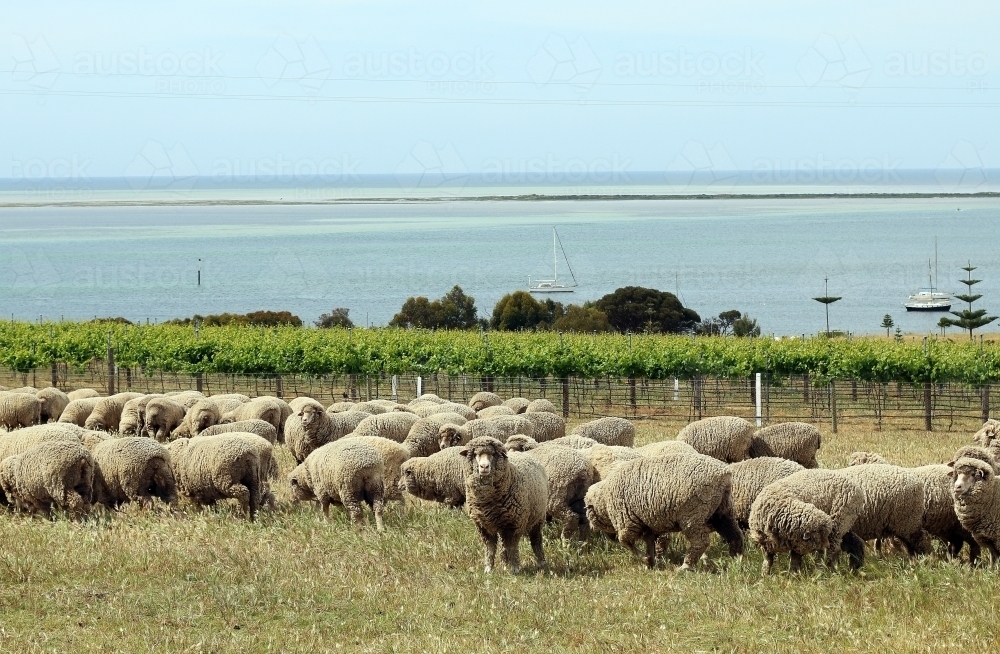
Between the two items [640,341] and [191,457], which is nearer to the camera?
[191,457]

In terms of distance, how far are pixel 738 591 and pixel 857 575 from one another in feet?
4.37

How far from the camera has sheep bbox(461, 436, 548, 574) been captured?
37.5 ft

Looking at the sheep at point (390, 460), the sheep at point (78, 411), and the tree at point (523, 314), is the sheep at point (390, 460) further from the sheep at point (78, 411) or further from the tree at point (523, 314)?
the tree at point (523, 314)

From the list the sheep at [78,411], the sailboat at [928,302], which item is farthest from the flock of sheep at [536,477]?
the sailboat at [928,302]

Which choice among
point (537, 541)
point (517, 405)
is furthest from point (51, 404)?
point (537, 541)

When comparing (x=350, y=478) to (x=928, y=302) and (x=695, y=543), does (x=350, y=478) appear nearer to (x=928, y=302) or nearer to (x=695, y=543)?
(x=695, y=543)

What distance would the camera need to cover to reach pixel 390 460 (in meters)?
15.6

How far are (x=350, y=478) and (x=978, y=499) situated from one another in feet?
23.2

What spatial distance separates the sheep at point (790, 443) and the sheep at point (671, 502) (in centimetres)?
525

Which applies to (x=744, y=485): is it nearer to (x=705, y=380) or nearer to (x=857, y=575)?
(x=857, y=575)

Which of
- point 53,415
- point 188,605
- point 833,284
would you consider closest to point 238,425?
point 188,605

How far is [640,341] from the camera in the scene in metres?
37.4

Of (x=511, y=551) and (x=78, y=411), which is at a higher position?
(x=78, y=411)

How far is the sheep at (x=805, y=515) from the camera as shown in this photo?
10.8 metres
